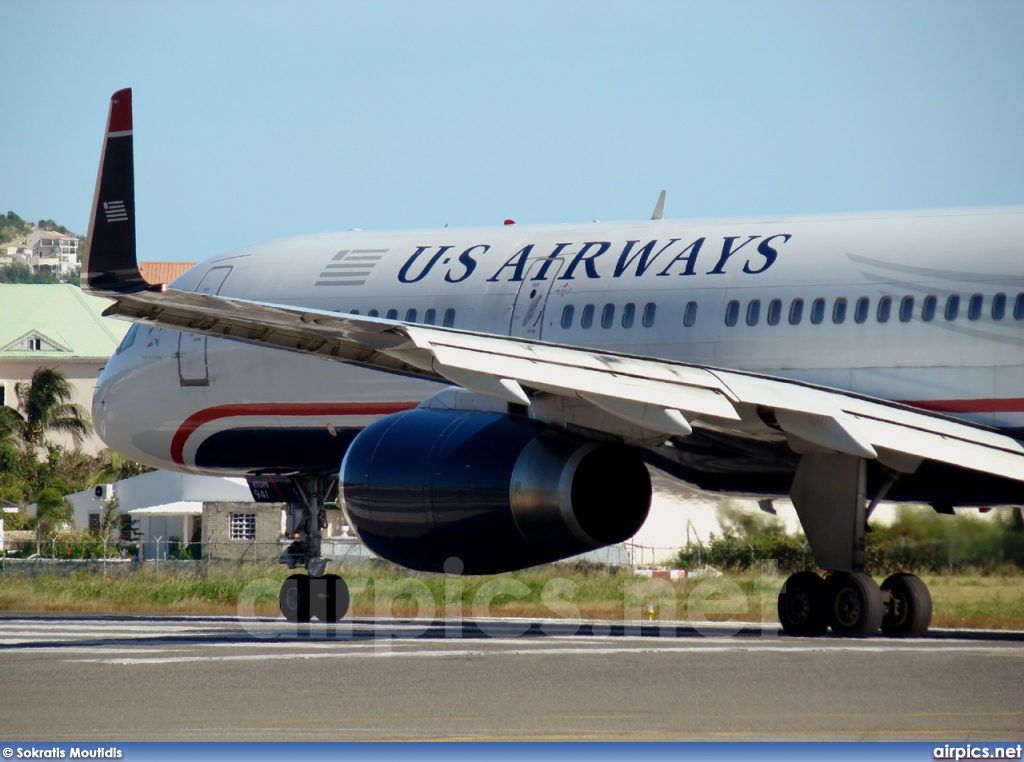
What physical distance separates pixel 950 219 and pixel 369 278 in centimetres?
707

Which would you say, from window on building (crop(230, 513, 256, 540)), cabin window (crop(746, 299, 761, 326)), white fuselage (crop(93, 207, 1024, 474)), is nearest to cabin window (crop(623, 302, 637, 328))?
white fuselage (crop(93, 207, 1024, 474))

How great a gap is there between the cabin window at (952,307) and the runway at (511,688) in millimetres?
3229

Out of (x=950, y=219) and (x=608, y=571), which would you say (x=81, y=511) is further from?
(x=950, y=219)

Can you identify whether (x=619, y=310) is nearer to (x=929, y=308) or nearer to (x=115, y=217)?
(x=929, y=308)

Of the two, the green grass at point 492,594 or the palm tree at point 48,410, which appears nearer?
the green grass at point 492,594

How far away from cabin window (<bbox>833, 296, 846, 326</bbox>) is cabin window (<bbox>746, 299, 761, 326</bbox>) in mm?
844

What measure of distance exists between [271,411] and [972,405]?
8.55m

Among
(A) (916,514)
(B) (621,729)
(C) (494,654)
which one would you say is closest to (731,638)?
(C) (494,654)

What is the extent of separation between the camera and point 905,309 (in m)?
16.2

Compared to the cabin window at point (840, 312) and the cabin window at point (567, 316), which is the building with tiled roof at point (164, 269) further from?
the cabin window at point (840, 312)

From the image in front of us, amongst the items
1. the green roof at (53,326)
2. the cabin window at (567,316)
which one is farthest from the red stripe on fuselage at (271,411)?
the green roof at (53,326)

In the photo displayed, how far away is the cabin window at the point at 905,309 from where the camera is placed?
16.1 meters

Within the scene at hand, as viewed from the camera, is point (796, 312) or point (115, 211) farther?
point (796, 312)

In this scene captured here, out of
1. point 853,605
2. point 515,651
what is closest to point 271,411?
point 515,651
